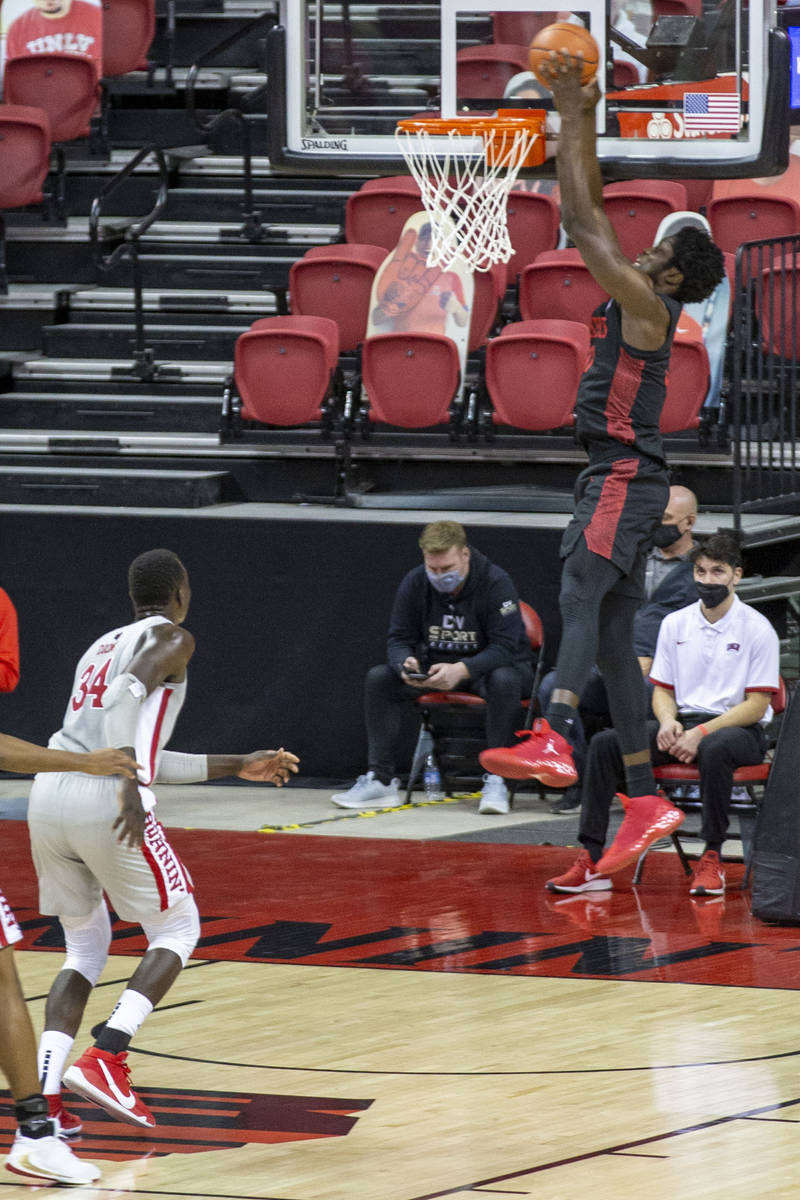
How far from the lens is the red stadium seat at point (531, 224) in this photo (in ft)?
38.5

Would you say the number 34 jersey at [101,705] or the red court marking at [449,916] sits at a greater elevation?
the number 34 jersey at [101,705]

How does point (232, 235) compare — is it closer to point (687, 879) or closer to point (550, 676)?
point (550, 676)

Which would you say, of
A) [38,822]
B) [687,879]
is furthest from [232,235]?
[38,822]

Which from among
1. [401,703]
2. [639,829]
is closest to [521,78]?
[639,829]

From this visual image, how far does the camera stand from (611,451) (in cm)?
653

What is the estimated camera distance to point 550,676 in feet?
29.4

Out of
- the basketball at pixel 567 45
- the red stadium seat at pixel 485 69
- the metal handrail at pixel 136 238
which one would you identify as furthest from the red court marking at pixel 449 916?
the metal handrail at pixel 136 238

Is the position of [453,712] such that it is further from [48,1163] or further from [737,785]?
[48,1163]

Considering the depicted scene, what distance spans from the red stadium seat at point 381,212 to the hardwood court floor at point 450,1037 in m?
4.96

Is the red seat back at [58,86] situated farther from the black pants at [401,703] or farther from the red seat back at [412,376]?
the black pants at [401,703]

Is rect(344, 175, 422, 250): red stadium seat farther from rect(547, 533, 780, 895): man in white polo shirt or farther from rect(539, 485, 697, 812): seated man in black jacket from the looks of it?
rect(547, 533, 780, 895): man in white polo shirt

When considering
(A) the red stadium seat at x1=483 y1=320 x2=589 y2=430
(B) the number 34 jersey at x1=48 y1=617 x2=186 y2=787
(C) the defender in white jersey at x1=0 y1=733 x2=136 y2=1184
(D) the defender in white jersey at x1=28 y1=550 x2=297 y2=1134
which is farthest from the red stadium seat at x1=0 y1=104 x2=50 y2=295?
(C) the defender in white jersey at x1=0 y1=733 x2=136 y2=1184

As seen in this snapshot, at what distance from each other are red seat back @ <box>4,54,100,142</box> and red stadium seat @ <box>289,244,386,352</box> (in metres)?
2.54

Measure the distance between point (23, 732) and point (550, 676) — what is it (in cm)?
309
